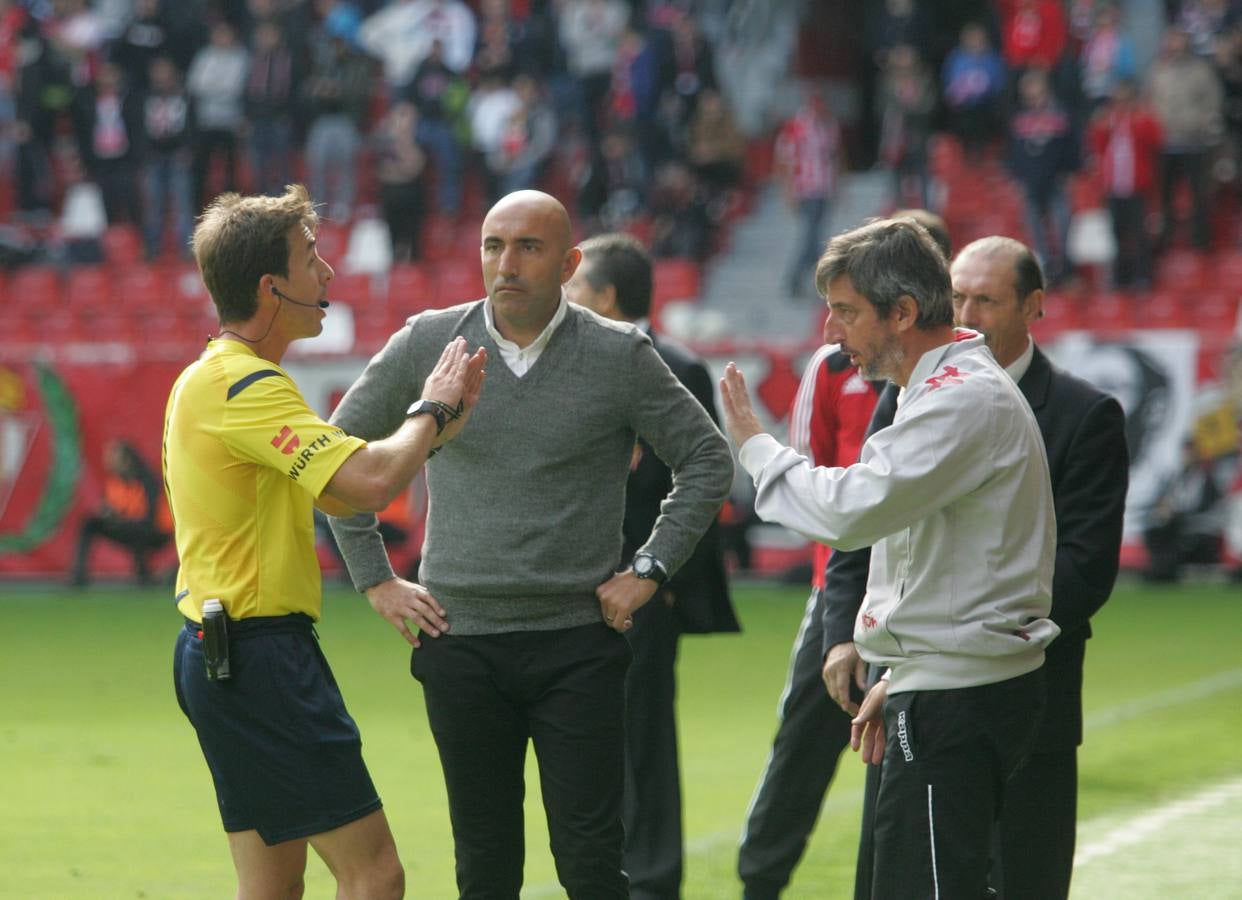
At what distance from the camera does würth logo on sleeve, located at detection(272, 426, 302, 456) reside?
4.29 m

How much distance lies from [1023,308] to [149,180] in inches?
778

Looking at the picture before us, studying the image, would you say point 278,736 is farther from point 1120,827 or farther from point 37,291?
point 37,291

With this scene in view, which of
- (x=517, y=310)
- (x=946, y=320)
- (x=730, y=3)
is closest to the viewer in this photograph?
(x=946, y=320)

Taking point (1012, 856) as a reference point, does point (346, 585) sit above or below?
below

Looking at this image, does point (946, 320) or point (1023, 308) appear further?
point (1023, 308)

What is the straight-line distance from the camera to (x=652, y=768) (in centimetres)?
614

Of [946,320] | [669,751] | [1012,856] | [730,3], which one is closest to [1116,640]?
[669,751]

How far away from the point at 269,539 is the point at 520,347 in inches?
35.8

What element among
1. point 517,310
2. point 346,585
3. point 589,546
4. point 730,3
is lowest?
point 346,585

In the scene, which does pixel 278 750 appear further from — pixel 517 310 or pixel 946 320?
pixel 946 320

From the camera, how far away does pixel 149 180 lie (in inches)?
922

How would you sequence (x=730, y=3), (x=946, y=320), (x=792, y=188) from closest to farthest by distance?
(x=946, y=320), (x=792, y=188), (x=730, y=3)

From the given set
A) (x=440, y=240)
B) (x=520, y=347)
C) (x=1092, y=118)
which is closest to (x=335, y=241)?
(x=440, y=240)

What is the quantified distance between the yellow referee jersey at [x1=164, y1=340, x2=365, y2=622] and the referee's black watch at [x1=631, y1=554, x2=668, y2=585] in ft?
3.08
